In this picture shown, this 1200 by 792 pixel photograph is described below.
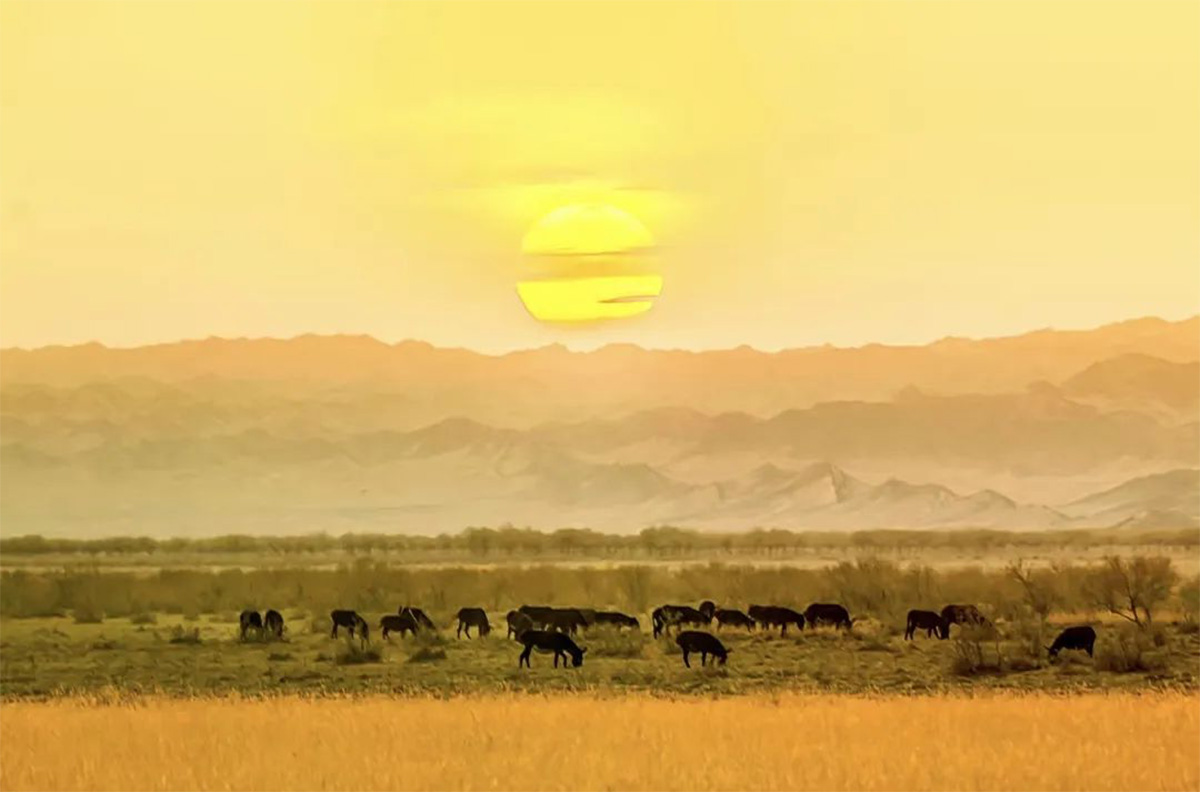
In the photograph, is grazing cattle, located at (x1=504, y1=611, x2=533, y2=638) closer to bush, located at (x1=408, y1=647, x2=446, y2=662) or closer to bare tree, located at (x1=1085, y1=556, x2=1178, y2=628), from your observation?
bush, located at (x1=408, y1=647, x2=446, y2=662)

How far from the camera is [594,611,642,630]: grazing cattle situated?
2877 millimetres

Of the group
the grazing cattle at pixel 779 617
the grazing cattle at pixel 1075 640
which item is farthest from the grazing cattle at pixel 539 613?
the grazing cattle at pixel 1075 640

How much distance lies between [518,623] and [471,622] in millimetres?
111

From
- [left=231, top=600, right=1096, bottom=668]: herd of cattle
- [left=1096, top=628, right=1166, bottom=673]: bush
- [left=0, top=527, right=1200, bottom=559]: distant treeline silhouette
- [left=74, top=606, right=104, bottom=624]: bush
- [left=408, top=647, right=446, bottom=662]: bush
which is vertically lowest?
[left=1096, top=628, right=1166, bottom=673]: bush

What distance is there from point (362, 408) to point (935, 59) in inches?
63.0

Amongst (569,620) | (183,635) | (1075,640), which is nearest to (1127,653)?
(1075,640)

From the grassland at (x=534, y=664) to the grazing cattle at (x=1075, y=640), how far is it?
0.02m

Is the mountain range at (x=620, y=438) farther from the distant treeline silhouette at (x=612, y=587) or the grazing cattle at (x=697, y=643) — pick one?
the grazing cattle at (x=697, y=643)

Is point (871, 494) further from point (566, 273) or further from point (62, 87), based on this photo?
point (62, 87)

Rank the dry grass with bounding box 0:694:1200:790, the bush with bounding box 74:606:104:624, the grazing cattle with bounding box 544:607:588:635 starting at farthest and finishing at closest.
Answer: the bush with bounding box 74:606:104:624
the grazing cattle with bounding box 544:607:588:635
the dry grass with bounding box 0:694:1200:790

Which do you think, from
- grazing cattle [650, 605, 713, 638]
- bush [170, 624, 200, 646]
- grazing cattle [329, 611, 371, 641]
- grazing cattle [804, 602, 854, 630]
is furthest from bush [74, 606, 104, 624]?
grazing cattle [804, 602, 854, 630]

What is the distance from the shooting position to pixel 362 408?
296cm

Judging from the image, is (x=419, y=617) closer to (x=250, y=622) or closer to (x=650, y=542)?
(x=250, y=622)

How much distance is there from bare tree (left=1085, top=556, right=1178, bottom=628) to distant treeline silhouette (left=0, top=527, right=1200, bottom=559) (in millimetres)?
47
